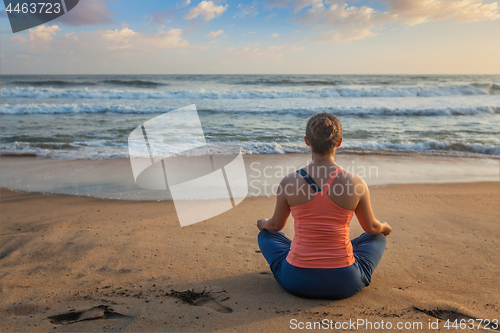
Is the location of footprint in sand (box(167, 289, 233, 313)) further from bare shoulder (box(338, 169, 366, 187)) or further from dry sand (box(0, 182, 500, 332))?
bare shoulder (box(338, 169, 366, 187))

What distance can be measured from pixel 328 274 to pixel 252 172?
157 inches

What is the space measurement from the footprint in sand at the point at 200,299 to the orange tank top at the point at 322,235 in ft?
1.99

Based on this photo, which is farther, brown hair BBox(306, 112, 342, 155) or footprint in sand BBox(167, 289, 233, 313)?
footprint in sand BBox(167, 289, 233, 313)

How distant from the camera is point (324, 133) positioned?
1.89 metres

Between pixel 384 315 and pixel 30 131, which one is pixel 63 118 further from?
pixel 384 315

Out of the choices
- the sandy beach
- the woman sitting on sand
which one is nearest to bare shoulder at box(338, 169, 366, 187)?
the woman sitting on sand

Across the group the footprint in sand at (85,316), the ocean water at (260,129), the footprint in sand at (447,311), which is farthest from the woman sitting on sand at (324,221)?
the ocean water at (260,129)

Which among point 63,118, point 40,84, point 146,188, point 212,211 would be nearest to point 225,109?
point 63,118

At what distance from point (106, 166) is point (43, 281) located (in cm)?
401

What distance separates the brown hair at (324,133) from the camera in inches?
73.9

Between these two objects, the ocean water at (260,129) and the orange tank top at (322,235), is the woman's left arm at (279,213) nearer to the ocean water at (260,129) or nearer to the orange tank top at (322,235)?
the orange tank top at (322,235)

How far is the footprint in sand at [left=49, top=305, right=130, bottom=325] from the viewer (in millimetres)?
1893

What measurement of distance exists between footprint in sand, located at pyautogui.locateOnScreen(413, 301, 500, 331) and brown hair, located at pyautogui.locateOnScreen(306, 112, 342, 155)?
4.01 feet

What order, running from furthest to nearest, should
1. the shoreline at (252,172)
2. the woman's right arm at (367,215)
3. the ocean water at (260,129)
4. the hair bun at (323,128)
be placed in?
the ocean water at (260,129), the shoreline at (252,172), the woman's right arm at (367,215), the hair bun at (323,128)
